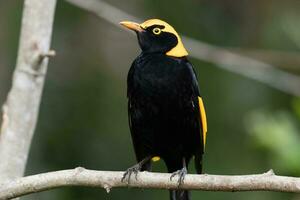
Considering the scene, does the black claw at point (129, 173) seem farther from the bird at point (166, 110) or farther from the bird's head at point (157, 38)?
the bird's head at point (157, 38)

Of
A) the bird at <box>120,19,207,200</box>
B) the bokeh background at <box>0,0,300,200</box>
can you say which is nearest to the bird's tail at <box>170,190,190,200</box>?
the bird at <box>120,19,207,200</box>

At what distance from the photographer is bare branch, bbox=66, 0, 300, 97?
6066 millimetres

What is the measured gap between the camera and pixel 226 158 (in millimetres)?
6398

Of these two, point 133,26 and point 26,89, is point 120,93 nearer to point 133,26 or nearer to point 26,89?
point 133,26

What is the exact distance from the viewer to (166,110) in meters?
4.59

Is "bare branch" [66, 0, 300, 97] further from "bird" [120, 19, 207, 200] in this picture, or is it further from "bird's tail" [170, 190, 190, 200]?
"bird's tail" [170, 190, 190, 200]

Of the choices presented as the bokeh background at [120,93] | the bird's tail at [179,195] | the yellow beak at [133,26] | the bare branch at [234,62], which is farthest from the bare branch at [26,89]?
the bokeh background at [120,93]

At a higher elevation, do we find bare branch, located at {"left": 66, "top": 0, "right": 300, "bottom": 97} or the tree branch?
bare branch, located at {"left": 66, "top": 0, "right": 300, "bottom": 97}

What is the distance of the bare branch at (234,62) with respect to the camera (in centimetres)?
607

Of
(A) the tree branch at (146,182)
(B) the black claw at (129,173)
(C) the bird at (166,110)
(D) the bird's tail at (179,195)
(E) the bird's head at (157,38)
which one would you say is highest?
(E) the bird's head at (157,38)

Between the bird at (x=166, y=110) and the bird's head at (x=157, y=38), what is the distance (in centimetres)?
9

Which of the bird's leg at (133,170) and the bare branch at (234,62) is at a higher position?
the bare branch at (234,62)

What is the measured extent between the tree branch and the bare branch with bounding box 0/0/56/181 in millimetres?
705

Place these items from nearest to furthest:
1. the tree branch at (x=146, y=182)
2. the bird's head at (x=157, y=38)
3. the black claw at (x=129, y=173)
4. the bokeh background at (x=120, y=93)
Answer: the tree branch at (x=146, y=182) → the black claw at (x=129, y=173) → the bird's head at (x=157, y=38) → the bokeh background at (x=120, y=93)
